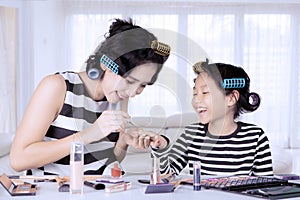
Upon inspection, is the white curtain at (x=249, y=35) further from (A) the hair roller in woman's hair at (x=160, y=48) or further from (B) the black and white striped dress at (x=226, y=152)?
(A) the hair roller in woman's hair at (x=160, y=48)

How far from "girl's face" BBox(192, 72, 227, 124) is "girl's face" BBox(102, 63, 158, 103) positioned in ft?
0.48

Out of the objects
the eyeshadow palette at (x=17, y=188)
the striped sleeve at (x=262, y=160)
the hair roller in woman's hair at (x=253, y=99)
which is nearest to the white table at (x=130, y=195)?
the eyeshadow palette at (x=17, y=188)

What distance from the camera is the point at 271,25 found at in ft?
20.7

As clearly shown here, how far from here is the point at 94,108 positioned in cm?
142

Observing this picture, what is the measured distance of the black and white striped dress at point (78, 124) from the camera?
54.7 inches

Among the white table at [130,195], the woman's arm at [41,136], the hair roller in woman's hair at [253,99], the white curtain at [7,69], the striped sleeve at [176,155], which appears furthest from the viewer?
the white curtain at [7,69]

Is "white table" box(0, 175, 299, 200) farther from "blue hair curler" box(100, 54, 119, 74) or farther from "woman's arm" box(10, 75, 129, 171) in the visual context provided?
"blue hair curler" box(100, 54, 119, 74)

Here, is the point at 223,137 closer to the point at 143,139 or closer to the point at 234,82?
the point at 234,82

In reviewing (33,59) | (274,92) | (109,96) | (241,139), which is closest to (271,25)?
(274,92)

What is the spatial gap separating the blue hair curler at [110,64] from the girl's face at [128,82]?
2 cm

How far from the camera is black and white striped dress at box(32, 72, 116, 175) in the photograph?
4.56ft

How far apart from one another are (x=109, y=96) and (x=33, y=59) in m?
3.72

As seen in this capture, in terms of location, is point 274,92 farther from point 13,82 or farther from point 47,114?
point 47,114

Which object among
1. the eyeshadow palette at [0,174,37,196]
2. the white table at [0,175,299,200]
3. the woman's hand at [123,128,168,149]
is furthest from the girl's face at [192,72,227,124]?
the eyeshadow palette at [0,174,37,196]
